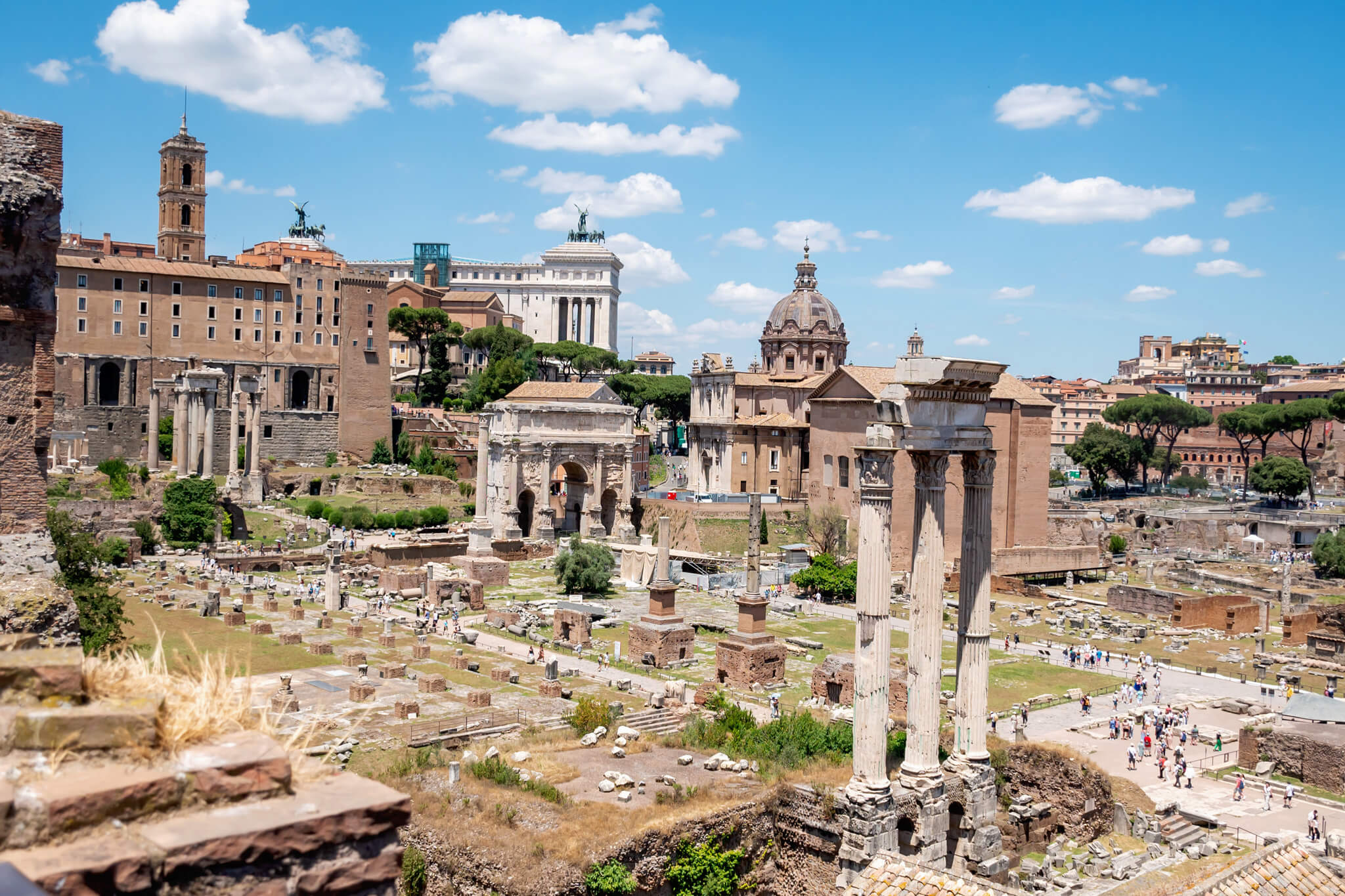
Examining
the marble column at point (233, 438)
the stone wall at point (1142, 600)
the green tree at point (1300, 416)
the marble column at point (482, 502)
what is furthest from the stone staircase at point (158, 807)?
the green tree at point (1300, 416)

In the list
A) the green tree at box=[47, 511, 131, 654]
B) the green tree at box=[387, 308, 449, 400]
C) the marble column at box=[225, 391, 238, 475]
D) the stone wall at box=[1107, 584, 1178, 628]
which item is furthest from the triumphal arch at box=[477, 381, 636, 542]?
the green tree at box=[387, 308, 449, 400]

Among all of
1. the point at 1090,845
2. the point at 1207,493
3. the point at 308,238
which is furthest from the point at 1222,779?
the point at 308,238

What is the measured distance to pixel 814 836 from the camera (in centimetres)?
1467

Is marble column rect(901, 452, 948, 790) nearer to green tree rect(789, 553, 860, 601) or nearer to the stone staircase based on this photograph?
the stone staircase

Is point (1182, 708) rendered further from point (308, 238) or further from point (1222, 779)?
point (308, 238)

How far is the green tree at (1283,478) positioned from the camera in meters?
73.2

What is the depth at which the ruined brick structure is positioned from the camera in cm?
1546

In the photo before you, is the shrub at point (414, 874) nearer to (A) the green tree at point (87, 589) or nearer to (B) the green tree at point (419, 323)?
(A) the green tree at point (87, 589)

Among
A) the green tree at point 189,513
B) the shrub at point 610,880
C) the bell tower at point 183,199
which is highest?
the bell tower at point 183,199

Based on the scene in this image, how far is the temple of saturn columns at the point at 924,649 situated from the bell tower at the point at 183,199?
Result: 215 ft

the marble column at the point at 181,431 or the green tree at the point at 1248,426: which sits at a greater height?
the green tree at the point at 1248,426

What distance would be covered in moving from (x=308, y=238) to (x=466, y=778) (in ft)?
275

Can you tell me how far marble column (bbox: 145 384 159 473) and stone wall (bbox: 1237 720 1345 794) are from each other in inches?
1919

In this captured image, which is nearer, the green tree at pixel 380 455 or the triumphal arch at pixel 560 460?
the triumphal arch at pixel 560 460
